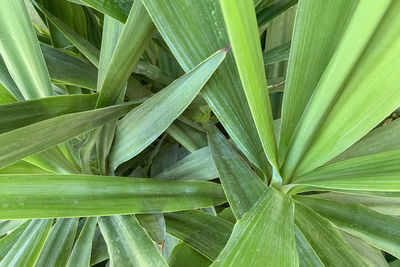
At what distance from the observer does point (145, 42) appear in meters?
0.43

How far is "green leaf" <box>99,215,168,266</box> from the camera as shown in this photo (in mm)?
348

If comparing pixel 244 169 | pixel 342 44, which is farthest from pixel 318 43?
pixel 244 169

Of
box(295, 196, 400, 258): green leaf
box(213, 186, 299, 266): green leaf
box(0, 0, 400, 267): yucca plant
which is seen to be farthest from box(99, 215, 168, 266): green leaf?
box(295, 196, 400, 258): green leaf

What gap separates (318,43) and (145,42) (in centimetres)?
22

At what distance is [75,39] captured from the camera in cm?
52

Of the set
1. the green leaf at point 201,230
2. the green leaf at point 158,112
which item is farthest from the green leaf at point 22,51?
the green leaf at point 201,230

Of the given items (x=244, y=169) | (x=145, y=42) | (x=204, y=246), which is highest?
(x=145, y=42)

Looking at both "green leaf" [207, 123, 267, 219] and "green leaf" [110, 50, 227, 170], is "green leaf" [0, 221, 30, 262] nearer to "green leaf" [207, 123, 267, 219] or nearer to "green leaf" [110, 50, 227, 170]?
"green leaf" [110, 50, 227, 170]

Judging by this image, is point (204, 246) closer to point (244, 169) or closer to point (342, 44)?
point (244, 169)

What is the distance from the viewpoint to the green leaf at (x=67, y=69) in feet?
1.75

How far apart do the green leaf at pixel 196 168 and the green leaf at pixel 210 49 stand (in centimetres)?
8

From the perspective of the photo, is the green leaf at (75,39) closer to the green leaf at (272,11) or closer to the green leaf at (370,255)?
the green leaf at (272,11)

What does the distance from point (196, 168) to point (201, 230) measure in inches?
3.6

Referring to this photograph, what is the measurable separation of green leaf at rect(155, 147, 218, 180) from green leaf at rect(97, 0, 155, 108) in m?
0.14
